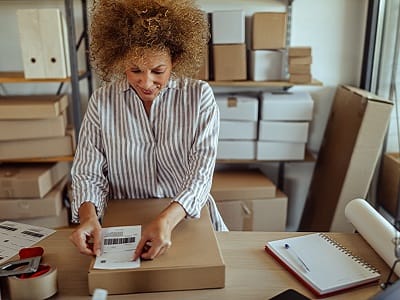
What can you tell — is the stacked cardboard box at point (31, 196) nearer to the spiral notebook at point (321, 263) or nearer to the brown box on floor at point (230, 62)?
the brown box on floor at point (230, 62)

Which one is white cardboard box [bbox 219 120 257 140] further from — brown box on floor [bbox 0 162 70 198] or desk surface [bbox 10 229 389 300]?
desk surface [bbox 10 229 389 300]

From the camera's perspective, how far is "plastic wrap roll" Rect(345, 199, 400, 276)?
1105 millimetres

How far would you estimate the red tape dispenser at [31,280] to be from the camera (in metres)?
0.96

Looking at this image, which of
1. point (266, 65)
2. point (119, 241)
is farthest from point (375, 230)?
point (266, 65)

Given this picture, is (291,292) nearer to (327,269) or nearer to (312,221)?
(327,269)

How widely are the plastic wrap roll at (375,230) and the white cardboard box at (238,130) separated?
3.80 ft

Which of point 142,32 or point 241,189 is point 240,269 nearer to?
point 142,32

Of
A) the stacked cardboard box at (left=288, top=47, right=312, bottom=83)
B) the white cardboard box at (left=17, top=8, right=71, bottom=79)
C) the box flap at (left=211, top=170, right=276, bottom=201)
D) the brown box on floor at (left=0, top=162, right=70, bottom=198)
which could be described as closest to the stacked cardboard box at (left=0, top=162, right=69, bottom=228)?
the brown box on floor at (left=0, top=162, right=70, bottom=198)

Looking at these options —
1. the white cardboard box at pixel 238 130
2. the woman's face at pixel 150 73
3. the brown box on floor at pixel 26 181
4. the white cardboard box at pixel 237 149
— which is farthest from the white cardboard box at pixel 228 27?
the brown box on floor at pixel 26 181

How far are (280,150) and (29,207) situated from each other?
137 centimetres

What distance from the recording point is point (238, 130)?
2422 mm

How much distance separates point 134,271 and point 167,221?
7.7 inches

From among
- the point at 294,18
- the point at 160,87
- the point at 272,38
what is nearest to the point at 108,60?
the point at 160,87

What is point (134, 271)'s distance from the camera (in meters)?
1.00
